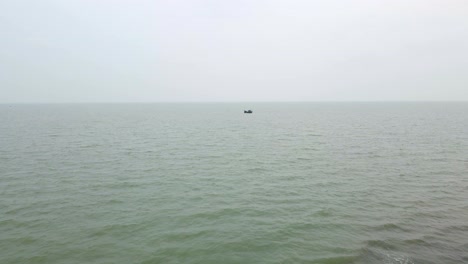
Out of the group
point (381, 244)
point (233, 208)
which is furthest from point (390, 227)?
point (233, 208)

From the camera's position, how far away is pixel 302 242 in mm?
15820

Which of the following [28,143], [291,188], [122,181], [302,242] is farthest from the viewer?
[28,143]

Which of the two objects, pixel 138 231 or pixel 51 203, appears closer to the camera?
pixel 138 231

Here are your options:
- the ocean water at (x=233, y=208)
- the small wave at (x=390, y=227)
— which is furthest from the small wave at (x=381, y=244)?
the small wave at (x=390, y=227)

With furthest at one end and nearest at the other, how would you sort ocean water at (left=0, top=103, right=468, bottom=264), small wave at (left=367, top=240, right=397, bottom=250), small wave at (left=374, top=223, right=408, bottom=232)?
1. small wave at (left=374, top=223, right=408, bottom=232)
2. small wave at (left=367, top=240, right=397, bottom=250)
3. ocean water at (left=0, top=103, right=468, bottom=264)

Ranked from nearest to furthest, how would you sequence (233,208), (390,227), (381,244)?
1. (381,244)
2. (390,227)
3. (233,208)

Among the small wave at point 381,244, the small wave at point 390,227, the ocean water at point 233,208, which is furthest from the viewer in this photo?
the small wave at point 390,227

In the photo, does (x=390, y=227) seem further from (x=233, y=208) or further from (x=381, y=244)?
(x=233, y=208)

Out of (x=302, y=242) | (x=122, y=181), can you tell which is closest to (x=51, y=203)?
(x=122, y=181)

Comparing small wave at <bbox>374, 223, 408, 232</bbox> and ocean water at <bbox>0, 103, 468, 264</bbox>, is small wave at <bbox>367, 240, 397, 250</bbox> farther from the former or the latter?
small wave at <bbox>374, 223, 408, 232</bbox>

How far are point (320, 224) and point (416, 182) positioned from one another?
1477 centimetres

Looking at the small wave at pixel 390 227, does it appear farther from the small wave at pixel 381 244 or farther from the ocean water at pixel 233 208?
the small wave at pixel 381 244

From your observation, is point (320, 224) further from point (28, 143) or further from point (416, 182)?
point (28, 143)

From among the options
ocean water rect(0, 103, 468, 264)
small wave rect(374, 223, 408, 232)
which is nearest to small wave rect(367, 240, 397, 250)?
ocean water rect(0, 103, 468, 264)
